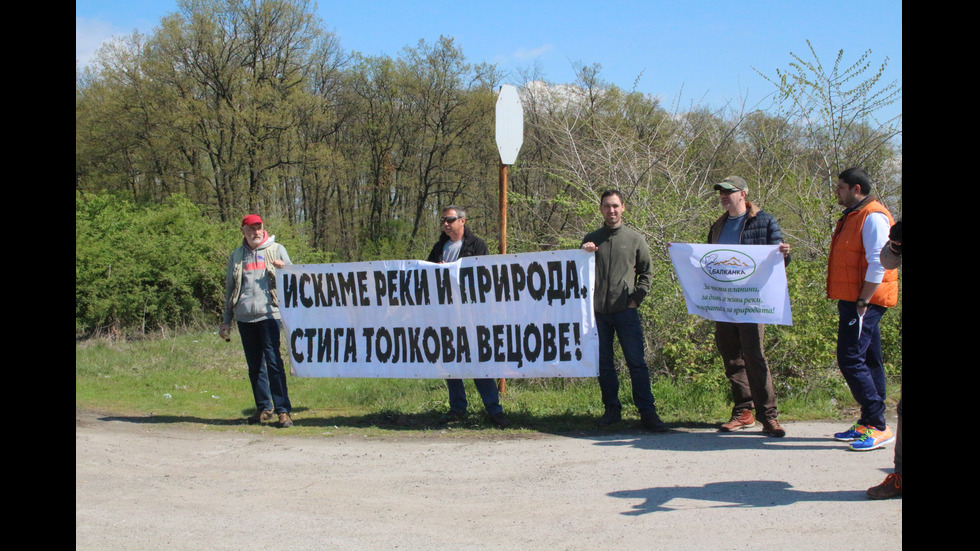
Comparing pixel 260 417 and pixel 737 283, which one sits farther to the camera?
pixel 260 417

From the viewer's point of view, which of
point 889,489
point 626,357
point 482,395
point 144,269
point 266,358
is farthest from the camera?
point 144,269

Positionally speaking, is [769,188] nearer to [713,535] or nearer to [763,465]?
[763,465]

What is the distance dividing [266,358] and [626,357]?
361 cm

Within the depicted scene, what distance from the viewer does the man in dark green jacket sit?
6941 millimetres

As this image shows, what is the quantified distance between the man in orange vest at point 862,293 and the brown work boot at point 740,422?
35.4 inches

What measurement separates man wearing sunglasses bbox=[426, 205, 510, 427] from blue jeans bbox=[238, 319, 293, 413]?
1670mm

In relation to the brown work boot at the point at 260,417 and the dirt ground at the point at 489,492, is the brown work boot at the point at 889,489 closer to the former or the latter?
the dirt ground at the point at 489,492

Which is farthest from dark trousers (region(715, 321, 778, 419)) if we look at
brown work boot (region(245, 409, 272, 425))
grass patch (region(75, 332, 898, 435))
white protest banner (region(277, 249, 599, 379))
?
brown work boot (region(245, 409, 272, 425))

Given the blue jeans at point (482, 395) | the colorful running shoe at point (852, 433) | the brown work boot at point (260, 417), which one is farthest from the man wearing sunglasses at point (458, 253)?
the colorful running shoe at point (852, 433)

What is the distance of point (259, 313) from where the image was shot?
7.73 m

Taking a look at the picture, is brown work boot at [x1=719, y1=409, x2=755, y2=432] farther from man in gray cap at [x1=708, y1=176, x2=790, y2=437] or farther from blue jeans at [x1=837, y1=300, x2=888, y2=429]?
blue jeans at [x1=837, y1=300, x2=888, y2=429]

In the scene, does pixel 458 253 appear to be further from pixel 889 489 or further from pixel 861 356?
pixel 889 489

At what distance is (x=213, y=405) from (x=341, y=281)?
2.87 metres

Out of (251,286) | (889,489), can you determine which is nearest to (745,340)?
(889,489)
